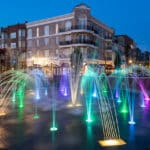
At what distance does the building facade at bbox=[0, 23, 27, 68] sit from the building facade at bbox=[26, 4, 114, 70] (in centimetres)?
183

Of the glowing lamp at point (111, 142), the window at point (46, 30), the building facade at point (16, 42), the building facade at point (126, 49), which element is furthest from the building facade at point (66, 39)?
the glowing lamp at point (111, 142)

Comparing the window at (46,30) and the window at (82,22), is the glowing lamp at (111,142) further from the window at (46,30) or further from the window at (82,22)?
the window at (46,30)

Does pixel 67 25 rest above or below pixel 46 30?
above

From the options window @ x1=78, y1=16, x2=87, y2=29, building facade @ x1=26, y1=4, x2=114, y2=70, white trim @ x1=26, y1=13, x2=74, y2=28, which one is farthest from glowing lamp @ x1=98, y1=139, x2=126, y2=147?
white trim @ x1=26, y1=13, x2=74, y2=28

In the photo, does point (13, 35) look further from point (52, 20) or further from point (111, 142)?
point (111, 142)

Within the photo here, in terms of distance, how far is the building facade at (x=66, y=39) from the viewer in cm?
5666

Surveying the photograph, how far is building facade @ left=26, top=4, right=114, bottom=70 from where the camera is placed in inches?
2231

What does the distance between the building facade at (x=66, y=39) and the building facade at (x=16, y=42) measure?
1826 millimetres

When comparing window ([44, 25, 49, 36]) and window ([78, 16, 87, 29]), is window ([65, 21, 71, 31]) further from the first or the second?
window ([44, 25, 49, 36])

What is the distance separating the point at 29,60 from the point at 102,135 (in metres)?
56.0

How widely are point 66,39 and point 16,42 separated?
1690cm

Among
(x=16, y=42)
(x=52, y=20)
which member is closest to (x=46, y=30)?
(x=52, y=20)

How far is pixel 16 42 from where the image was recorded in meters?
69.6

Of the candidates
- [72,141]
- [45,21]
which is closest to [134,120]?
[72,141]
